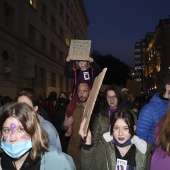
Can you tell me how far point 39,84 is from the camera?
22328 millimetres

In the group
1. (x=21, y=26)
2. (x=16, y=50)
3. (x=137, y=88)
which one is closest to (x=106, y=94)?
(x=137, y=88)

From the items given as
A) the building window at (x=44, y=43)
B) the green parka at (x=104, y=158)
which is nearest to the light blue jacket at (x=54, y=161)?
the green parka at (x=104, y=158)

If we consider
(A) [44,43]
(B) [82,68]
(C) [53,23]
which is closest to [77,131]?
(B) [82,68]

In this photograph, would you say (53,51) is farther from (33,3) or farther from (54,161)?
(54,161)

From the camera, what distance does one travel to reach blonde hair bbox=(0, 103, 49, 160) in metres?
2.23

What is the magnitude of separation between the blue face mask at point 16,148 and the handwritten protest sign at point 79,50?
3316mm

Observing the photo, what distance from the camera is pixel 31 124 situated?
2.25 meters

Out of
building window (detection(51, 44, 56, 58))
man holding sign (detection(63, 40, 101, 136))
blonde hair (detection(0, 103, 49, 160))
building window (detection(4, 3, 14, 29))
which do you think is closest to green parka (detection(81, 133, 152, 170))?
blonde hair (detection(0, 103, 49, 160))

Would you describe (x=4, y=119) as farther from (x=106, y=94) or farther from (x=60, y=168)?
(x=106, y=94)

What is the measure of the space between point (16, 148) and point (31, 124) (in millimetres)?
234

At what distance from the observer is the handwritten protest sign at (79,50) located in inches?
213

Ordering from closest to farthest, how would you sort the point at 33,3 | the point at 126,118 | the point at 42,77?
1. the point at 126,118
2. the point at 33,3
3. the point at 42,77

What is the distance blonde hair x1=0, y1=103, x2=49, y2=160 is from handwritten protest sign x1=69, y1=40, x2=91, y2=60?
3.18 m

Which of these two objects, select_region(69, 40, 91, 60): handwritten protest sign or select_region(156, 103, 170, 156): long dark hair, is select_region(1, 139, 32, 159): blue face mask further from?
select_region(69, 40, 91, 60): handwritten protest sign
